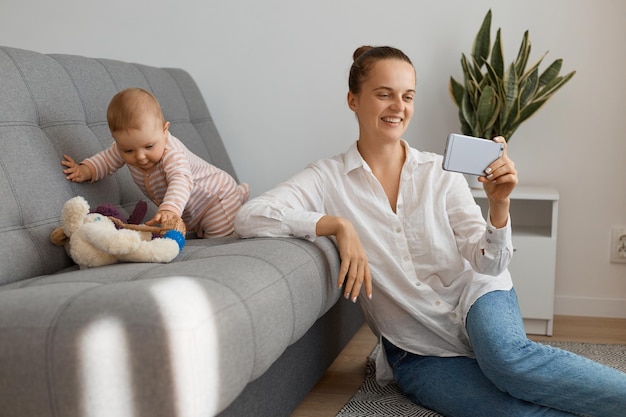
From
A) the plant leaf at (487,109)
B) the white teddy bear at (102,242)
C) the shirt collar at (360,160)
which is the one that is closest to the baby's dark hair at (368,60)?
the shirt collar at (360,160)

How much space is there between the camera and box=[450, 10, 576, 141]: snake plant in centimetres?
292

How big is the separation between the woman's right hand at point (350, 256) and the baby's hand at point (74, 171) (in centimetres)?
67

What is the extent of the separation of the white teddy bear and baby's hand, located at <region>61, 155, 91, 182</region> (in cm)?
21

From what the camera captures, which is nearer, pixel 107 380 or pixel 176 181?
pixel 107 380

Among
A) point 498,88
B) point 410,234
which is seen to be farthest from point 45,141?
point 498,88

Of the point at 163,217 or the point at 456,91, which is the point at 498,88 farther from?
the point at 163,217

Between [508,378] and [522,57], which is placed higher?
[522,57]

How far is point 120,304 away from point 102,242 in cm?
56

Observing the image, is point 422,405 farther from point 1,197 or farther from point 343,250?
point 1,197

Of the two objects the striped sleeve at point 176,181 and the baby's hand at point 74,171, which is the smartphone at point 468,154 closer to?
the striped sleeve at point 176,181

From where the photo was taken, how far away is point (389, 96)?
205 centimetres

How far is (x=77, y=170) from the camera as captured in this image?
2150 millimetres

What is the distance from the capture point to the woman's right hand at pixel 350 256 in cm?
191

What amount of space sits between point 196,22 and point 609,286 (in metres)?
2.03
